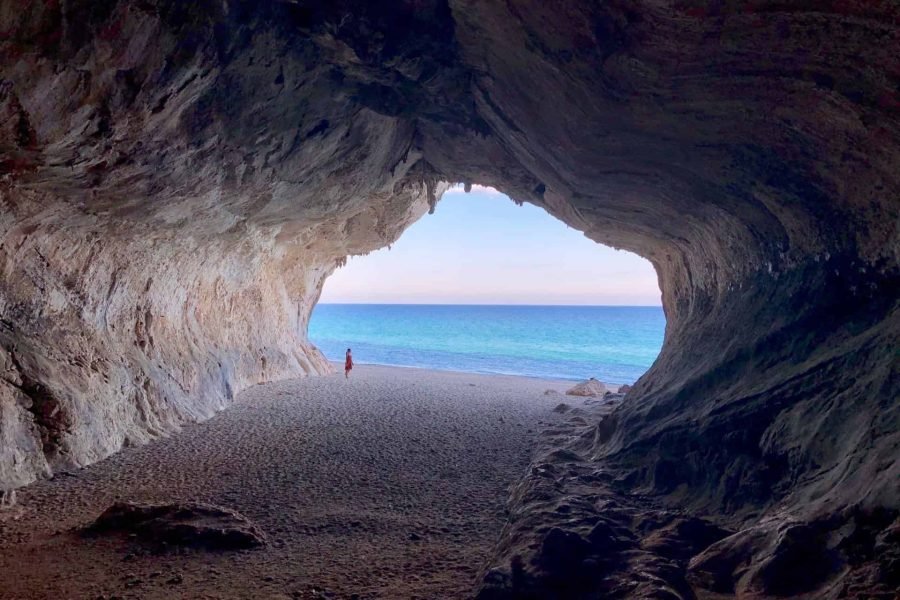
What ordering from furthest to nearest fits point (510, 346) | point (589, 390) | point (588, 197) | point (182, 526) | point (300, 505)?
point (510, 346) → point (589, 390) → point (588, 197) → point (300, 505) → point (182, 526)

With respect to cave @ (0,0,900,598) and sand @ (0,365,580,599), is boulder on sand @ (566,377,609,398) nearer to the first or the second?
sand @ (0,365,580,599)

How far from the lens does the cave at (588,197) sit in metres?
4.60

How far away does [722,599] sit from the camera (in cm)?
430

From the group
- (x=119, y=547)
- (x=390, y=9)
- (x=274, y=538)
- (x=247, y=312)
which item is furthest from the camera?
(x=247, y=312)

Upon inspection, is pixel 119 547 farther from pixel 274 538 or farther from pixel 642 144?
pixel 642 144

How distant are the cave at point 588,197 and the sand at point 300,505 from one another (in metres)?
0.74

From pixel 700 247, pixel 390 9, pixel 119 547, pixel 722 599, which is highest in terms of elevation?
pixel 390 9

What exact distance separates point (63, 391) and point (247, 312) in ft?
30.3

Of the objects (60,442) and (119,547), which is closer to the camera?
(119,547)

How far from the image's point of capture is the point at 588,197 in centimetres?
1022

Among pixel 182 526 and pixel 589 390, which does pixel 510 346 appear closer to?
pixel 589 390

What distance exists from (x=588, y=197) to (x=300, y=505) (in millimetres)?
7033

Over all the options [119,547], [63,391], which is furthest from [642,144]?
[63,391]

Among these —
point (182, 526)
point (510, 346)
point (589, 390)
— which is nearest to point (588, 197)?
point (182, 526)
